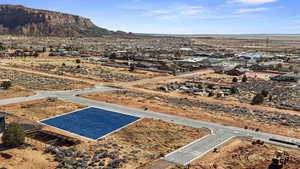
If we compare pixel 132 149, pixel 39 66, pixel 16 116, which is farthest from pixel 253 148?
pixel 39 66

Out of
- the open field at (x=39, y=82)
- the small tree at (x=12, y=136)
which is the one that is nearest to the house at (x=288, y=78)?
the open field at (x=39, y=82)

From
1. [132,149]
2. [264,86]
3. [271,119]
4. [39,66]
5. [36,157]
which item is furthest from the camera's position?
[39,66]

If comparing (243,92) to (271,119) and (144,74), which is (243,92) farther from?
(144,74)

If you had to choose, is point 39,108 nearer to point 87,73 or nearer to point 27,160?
point 27,160
